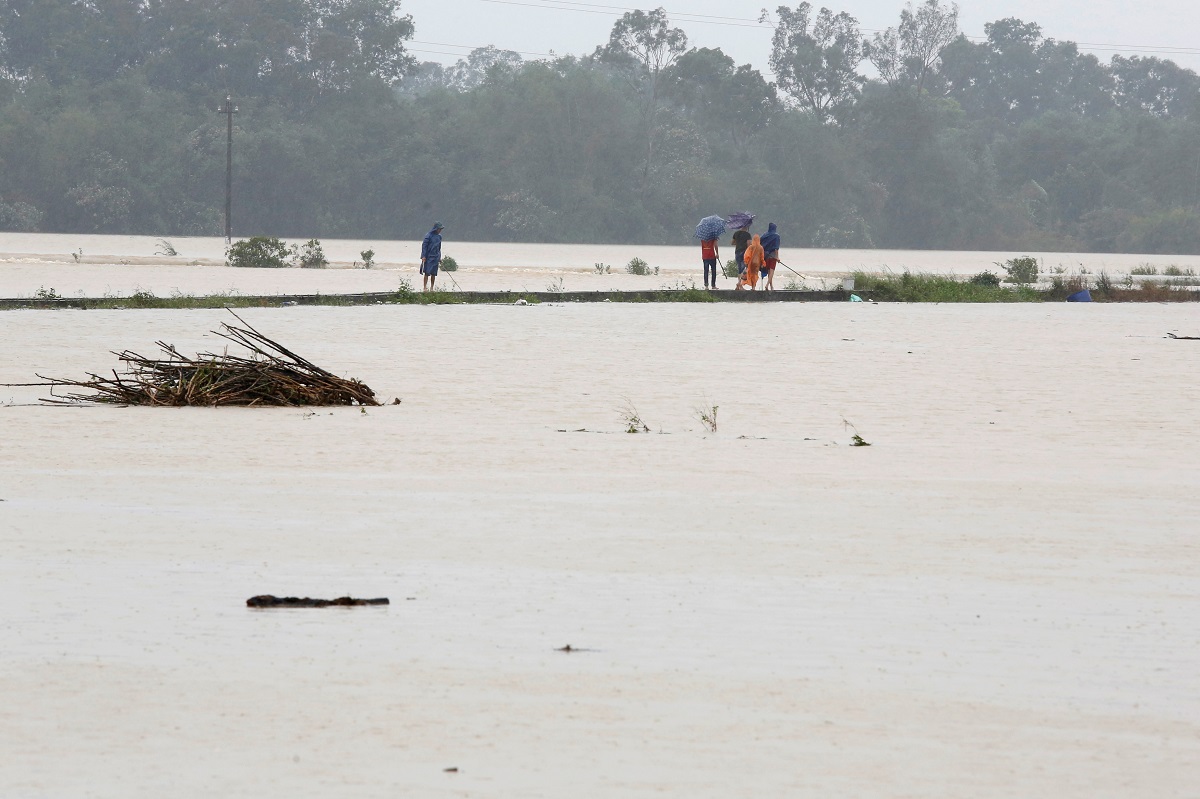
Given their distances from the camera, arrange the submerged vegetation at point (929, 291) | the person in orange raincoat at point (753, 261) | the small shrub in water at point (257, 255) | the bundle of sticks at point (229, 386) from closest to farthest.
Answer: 1. the bundle of sticks at point (229, 386)
2. the person in orange raincoat at point (753, 261)
3. the submerged vegetation at point (929, 291)
4. the small shrub in water at point (257, 255)

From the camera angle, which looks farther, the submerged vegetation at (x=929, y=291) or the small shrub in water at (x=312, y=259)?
the small shrub in water at (x=312, y=259)

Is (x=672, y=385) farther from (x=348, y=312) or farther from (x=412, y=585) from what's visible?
(x=348, y=312)

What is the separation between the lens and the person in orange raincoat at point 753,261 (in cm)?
3167

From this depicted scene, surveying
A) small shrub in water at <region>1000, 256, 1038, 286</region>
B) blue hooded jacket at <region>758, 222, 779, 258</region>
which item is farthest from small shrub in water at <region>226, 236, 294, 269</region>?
small shrub in water at <region>1000, 256, 1038, 286</region>

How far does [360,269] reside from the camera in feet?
159

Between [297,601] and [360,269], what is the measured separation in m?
42.7

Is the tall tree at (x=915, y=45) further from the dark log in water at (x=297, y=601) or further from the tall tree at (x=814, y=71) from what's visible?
the dark log in water at (x=297, y=601)

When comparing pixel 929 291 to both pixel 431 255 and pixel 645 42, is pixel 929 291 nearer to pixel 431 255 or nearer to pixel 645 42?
pixel 431 255

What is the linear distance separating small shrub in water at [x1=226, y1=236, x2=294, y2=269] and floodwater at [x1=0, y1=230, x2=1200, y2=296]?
2.40 feet

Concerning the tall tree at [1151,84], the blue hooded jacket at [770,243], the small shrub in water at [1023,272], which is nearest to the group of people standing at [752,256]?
the blue hooded jacket at [770,243]

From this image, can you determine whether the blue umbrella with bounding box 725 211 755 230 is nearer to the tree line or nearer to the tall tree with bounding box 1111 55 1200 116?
the tree line

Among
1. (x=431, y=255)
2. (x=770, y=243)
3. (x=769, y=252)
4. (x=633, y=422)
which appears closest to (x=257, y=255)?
(x=431, y=255)

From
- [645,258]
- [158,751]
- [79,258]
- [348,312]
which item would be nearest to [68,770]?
[158,751]

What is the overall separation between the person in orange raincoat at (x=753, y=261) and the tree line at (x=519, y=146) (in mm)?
55105
